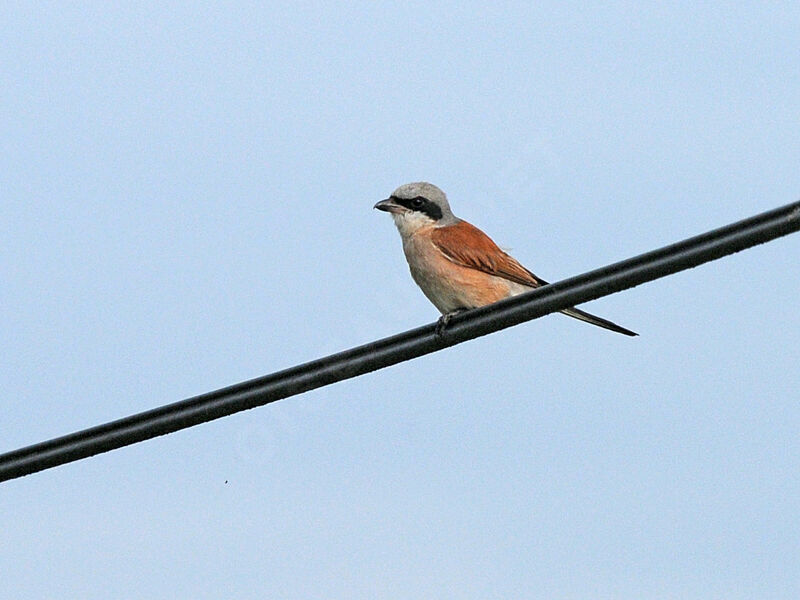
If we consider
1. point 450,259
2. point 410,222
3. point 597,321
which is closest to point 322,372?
point 597,321

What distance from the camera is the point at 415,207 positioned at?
A: 32.5 ft

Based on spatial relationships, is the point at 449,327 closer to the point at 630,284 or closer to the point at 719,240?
the point at 630,284

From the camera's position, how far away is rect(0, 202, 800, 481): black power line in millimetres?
5270

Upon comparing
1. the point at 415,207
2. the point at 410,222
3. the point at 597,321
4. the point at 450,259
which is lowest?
the point at 597,321

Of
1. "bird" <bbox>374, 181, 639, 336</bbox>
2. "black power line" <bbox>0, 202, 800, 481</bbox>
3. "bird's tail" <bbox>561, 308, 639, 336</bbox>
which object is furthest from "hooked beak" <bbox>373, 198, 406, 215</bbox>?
"black power line" <bbox>0, 202, 800, 481</bbox>

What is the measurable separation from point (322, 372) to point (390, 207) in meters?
4.31

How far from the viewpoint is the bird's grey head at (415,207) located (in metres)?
9.85

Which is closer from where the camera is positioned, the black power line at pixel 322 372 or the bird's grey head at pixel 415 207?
the black power line at pixel 322 372

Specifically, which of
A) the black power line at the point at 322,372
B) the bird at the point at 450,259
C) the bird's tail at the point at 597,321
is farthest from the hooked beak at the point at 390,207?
the black power line at the point at 322,372

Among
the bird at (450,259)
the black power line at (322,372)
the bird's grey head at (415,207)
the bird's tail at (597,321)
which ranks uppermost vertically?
the bird's grey head at (415,207)

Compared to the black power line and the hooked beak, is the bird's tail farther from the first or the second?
the black power line

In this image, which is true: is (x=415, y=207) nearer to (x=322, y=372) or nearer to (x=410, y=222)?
(x=410, y=222)

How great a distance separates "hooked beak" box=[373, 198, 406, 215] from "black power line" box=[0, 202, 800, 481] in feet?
13.0

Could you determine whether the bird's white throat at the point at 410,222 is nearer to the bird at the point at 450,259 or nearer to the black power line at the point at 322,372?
the bird at the point at 450,259
